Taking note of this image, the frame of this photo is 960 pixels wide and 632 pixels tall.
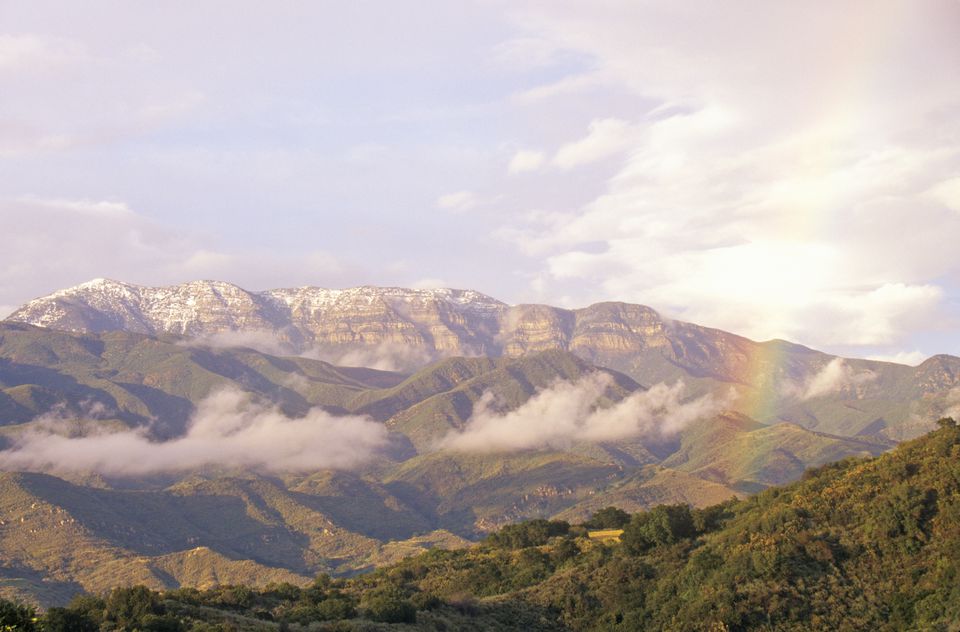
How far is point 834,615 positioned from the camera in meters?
85.2

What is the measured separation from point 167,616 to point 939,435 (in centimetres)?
8992

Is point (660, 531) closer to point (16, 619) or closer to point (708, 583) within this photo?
point (708, 583)

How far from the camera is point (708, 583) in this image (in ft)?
300

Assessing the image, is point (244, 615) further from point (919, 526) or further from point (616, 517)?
point (616, 517)

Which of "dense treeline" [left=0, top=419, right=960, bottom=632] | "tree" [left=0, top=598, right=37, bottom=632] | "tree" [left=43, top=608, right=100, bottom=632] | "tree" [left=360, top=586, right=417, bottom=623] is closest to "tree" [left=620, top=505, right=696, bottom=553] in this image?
"dense treeline" [left=0, top=419, right=960, bottom=632]

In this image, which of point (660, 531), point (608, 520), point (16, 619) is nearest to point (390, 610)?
point (16, 619)

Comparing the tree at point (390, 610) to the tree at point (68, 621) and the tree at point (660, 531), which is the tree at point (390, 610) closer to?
the tree at point (68, 621)

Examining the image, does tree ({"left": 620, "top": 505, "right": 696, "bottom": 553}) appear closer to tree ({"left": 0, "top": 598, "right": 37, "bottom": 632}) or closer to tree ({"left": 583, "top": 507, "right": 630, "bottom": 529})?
tree ({"left": 583, "top": 507, "right": 630, "bottom": 529})

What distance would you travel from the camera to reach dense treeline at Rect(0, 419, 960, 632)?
264 ft

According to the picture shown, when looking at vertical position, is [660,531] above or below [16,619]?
below

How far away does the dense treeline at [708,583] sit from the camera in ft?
264

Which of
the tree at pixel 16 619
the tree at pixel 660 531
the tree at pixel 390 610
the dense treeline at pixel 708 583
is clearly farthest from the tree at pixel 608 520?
the tree at pixel 16 619

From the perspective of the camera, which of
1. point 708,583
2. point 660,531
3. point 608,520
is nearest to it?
point 708,583

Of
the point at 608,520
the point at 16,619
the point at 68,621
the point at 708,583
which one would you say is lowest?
the point at 708,583
